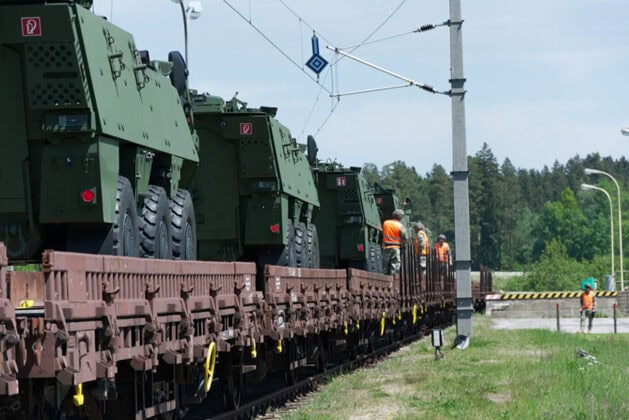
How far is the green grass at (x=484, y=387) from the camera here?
13.8 meters

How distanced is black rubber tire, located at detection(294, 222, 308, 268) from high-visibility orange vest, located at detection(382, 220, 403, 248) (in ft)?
12.5

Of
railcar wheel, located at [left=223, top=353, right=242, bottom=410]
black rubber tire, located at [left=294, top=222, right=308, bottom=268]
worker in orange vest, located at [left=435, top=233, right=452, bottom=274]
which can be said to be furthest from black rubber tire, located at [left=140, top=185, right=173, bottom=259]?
worker in orange vest, located at [left=435, top=233, right=452, bottom=274]

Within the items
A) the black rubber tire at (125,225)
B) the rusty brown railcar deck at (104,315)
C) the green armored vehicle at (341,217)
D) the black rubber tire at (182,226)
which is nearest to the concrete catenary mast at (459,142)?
the green armored vehicle at (341,217)

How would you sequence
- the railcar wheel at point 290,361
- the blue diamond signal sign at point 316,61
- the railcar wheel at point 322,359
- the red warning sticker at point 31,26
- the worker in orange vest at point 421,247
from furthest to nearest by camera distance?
the worker in orange vest at point 421,247
the blue diamond signal sign at point 316,61
the railcar wheel at point 322,359
the railcar wheel at point 290,361
the red warning sticker at point 31,26

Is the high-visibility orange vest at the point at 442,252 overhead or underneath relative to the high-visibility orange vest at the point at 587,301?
overhead

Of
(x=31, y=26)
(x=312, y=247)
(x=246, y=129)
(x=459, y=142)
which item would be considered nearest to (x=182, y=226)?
(x=31, y=26)

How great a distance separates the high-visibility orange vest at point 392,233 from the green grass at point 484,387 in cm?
204

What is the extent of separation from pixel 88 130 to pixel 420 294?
18.6 meters

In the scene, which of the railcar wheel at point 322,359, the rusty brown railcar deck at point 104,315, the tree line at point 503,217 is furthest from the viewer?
the tree line at point 503,217

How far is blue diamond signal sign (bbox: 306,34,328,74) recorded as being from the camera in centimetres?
2688

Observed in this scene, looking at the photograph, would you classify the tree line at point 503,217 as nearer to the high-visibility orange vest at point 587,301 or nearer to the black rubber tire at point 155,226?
the high-visibility orange vest at point 587,301

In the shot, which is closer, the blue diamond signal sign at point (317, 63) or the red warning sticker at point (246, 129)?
the red warning sticker at point (246, 129)

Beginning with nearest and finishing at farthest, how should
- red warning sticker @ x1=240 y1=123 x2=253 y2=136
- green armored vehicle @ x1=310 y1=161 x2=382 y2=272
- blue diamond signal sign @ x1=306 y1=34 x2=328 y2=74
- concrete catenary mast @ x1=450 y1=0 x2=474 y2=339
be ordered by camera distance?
red warning sticker @ x1=240 y1=123 x2=253 y2=136 < concrete catenary mast @ x1=450 y1=0 x2=474 y2=339 < blue diamond signal sign @ x1=306 y1=34 x2=328 y2=74 < green armored vehicle @ x1=310 y1=161 x2=382 y2=272

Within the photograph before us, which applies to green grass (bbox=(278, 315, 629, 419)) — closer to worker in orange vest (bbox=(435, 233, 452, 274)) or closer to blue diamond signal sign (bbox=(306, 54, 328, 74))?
blue diamond signal sign (bbox=(306, 54, 328, 74))
